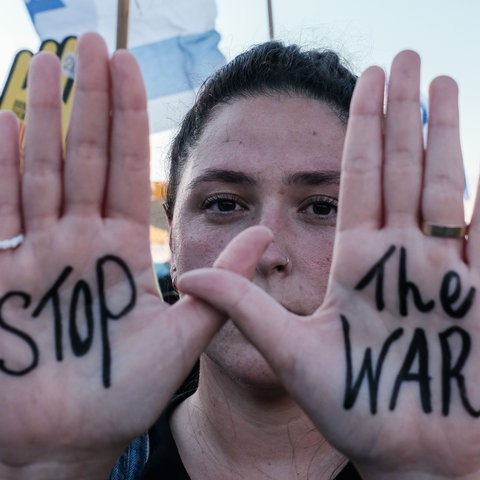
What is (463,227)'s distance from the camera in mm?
1189

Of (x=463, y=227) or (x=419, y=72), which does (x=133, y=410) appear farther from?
(x=419, y=72)

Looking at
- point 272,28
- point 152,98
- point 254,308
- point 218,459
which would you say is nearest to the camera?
point 254,308

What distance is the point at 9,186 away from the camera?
1.18 m

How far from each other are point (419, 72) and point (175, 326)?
2.41 feet

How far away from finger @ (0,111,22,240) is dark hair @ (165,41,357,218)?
0.79 metres

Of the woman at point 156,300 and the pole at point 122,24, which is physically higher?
the pole at point 122,24

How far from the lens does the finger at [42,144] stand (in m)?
1.18

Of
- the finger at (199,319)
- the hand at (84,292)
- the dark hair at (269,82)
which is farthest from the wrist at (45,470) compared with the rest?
the dark hair at (269,82)

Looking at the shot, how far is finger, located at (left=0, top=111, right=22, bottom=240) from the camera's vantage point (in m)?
1.18

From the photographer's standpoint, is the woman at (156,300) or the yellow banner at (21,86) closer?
the woman at (156,300)

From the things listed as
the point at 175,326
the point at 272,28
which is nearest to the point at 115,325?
the point at 175,326

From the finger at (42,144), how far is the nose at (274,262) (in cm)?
53

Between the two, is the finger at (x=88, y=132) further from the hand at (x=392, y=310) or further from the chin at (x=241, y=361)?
the chin at (x=241, y=361)

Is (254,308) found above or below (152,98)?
below
